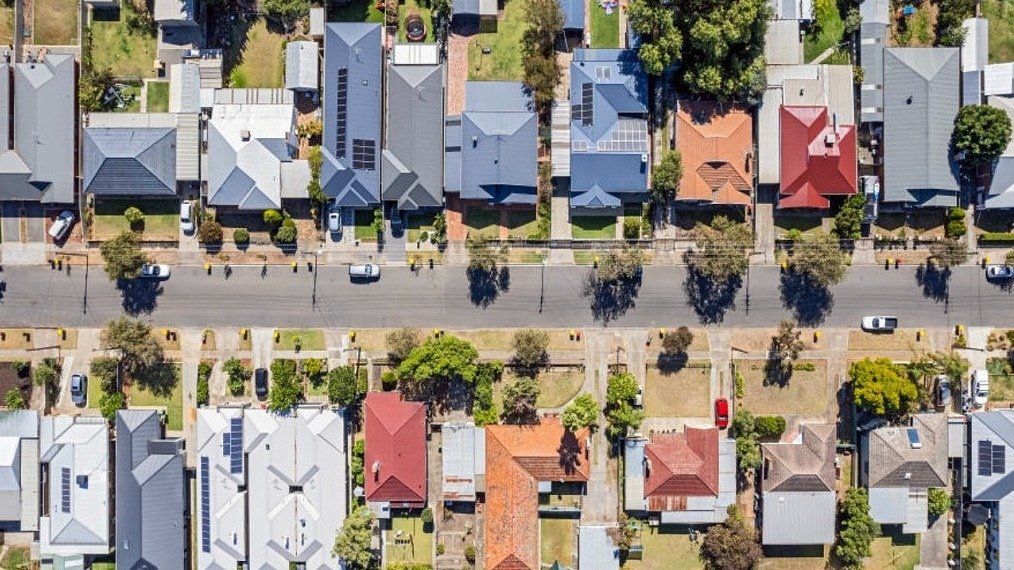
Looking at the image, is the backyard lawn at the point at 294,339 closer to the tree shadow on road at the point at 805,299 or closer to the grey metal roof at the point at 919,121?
the tree shadow on road at the point at 805,299

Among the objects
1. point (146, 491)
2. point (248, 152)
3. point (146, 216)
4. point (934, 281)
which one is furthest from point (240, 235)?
A: point (934, 281)

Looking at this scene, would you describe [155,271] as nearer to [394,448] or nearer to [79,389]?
[79,389]

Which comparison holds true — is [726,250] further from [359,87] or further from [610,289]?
[359,87]

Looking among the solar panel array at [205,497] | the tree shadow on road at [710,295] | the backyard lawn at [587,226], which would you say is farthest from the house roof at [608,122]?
the solar panel array at [205,497]

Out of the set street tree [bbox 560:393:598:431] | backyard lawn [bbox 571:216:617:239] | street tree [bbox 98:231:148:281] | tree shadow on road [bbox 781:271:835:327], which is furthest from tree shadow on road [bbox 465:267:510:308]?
street tree [bbox 98:231:148:281]

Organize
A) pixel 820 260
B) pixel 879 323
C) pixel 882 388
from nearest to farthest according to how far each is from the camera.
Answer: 1. pixel 882 388
2. pixel 820 260
3. pixel 879 323

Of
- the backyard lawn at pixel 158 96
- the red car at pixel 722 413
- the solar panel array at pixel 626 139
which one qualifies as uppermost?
the backyard lawn at pixel 158 96

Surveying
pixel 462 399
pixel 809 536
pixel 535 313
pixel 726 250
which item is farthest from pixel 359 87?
pixel 809 536
